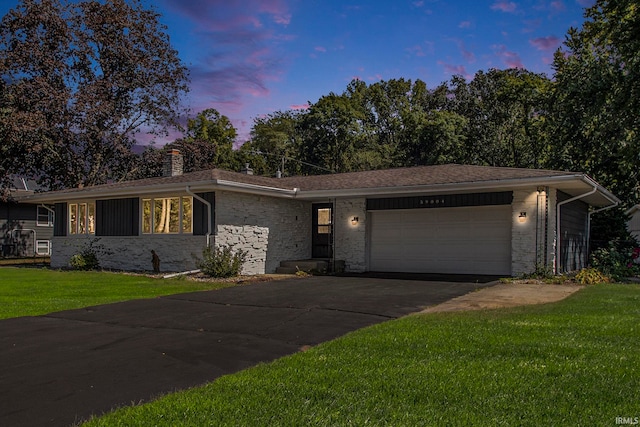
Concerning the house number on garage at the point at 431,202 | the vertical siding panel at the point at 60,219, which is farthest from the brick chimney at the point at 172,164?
the house number on garage at the point at 431,202

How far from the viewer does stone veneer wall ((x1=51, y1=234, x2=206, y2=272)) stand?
49.5 ft

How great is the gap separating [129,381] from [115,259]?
45.3ft

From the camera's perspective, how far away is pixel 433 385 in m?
3.97

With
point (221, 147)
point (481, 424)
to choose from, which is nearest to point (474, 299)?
point (481, 424)

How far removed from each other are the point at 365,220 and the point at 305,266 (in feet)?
8.23

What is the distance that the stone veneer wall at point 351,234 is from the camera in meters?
→ 16.4

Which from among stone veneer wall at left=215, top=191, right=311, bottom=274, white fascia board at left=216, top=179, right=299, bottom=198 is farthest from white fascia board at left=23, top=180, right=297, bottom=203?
stone veneer wall at left=215, top=191, right=311, bottom=274

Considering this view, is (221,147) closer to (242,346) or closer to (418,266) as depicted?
(418,266)

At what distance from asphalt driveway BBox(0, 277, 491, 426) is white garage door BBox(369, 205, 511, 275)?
4.29 metres

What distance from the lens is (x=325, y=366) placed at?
15.1ft

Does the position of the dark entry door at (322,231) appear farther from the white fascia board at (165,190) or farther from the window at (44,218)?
the window at (44,218)

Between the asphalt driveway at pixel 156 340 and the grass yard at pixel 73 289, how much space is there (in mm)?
804

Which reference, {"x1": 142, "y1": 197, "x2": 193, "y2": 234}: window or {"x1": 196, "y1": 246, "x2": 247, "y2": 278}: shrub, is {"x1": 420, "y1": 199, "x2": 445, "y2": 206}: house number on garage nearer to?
{"x1": 196, "y1": 246, "x2": 247, "y2": 278}: shrub

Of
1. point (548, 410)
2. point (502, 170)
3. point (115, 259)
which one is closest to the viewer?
point (548, 410)
